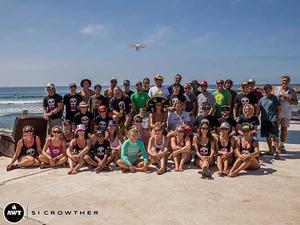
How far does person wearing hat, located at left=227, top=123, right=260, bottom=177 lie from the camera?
605cm

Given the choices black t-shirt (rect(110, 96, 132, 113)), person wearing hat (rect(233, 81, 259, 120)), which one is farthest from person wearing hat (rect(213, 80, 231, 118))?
black t-shirt (rect(110, 96, 132, 113))

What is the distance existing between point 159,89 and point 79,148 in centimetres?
272

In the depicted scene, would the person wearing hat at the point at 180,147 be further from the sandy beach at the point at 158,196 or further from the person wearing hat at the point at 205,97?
the person wearing hat at the point at 205,97

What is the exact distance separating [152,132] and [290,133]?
663cm

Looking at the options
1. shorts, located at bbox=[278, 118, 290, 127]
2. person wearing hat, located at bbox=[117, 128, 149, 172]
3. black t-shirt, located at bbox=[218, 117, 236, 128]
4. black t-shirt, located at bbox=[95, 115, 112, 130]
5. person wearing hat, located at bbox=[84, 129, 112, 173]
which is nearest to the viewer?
person wearing hat, located at bbox=[117, 128, 149, 172]

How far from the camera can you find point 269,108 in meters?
7.37

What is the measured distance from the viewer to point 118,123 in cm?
782

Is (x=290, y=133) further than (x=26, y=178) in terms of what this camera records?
Yes

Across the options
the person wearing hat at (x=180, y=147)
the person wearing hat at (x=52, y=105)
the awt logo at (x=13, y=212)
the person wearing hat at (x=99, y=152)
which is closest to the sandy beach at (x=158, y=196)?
the awt logo at (x=13, y=212)

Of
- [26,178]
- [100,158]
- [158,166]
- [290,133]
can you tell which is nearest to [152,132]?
[158,166]

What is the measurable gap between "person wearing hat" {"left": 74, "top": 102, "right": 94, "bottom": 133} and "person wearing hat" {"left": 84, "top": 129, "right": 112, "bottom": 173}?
800 mm

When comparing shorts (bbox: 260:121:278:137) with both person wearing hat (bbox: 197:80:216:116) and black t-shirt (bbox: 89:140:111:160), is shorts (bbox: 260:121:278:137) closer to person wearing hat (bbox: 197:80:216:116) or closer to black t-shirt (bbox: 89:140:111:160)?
person wearing hat (bbox: 197:80:216:116)

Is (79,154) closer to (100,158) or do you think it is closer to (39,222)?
(100,158)

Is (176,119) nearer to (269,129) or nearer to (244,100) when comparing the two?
(244,100)
